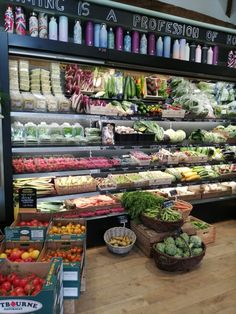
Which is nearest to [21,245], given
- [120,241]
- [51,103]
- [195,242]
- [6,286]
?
[6,286]

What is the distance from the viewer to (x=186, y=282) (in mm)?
2990

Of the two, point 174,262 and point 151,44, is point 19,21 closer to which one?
point 151,44

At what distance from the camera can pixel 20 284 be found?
6.29 feet

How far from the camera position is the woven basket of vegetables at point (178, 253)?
3059mm

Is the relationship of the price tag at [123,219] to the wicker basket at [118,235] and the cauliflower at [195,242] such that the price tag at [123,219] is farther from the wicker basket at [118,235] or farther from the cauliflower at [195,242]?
the cauliflower at [195,242]

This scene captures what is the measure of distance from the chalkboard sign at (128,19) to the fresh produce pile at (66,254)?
2.87 meters

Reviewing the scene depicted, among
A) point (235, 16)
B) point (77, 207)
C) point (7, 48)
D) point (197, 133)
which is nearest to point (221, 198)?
point (197, 133)

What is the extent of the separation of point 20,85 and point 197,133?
288 cm

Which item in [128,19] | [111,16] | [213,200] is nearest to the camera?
A: [111,16]

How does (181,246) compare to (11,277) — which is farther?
(181,246)

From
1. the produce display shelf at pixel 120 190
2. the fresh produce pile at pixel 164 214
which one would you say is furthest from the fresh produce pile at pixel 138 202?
the produce display shelf at pixel 120 190

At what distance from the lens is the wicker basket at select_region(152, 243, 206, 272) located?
9.98ft

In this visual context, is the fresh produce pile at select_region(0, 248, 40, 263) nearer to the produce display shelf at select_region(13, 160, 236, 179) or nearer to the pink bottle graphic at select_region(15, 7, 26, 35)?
the produce display shelf at select_region(13, 160, 236, 179)

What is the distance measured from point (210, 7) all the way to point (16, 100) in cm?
364
